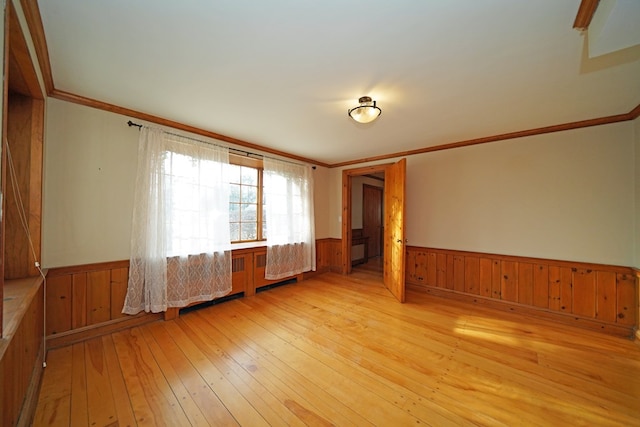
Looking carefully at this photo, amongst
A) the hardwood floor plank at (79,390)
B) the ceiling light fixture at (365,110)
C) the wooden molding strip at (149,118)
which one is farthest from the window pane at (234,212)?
the ceiling light fixture at (365,110)

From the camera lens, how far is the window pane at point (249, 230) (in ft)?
12.6

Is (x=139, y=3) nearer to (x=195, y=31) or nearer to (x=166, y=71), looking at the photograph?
(x=195, y=31)

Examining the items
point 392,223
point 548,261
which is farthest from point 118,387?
point 548,261

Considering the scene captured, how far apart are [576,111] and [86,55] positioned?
435cm

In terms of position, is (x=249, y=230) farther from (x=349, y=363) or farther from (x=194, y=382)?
(x=349, y=363)

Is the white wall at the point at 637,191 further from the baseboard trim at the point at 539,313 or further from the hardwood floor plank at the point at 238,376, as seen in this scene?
the hardwood floor plank at the point at 238,376

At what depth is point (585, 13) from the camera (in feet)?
3.94

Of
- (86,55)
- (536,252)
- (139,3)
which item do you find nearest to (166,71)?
(86,55)

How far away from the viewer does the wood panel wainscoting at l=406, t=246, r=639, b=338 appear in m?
2.45

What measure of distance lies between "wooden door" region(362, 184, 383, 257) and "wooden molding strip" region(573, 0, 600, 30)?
15.8 feet

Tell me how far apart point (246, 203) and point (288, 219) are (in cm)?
75

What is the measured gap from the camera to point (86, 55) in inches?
63.5

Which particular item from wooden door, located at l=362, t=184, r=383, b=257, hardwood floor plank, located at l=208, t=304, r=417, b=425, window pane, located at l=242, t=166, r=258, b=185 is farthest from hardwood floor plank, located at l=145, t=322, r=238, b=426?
wooden door, located at l=362, t=184, r=383, b=257

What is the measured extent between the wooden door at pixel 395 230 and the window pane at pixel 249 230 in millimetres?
2333
